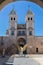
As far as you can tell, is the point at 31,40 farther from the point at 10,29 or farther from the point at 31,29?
the point at 10,29

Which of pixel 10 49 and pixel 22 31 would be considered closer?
pixel 10 49

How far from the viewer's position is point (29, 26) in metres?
14.8

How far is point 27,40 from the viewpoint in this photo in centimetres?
1456

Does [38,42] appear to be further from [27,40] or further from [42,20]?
[42,20]

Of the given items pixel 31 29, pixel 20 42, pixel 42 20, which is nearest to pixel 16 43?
pixel 20 42

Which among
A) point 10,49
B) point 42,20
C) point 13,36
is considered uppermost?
point 42,20

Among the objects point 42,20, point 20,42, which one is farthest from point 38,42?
point 42,20

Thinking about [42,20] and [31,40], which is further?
[31,40]

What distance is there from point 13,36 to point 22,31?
89cm

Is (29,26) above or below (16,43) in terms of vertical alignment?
above

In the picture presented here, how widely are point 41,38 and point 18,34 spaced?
7.29 feet

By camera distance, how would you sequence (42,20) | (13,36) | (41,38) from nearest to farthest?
(42,20) < (41,38) < (13,36)

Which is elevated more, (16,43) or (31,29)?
(31,29)

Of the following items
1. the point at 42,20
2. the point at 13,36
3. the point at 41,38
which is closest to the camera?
the point at 42,20
